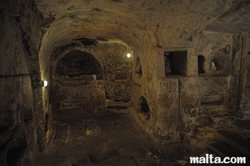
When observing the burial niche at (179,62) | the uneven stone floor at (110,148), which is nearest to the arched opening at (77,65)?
the uneven stone floor at (110,148)

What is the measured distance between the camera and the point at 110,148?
Result: 179 inches

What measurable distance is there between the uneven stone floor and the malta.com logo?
0.16 meters

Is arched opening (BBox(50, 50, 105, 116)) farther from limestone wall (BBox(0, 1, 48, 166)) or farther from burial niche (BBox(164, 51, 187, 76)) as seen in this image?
burial niche (BBox(164, 51, 187, 76))

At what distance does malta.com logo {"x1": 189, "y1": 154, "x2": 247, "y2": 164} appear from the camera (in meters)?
3.28

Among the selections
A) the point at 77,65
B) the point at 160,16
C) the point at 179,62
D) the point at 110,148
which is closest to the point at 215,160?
the point at 110,148

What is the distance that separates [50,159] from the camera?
407cm

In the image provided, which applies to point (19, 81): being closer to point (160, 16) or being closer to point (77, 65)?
point (160, 16)

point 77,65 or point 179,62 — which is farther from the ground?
point 77,65

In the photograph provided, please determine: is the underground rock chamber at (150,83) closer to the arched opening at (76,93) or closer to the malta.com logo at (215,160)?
the malta.com logo at (215,160)

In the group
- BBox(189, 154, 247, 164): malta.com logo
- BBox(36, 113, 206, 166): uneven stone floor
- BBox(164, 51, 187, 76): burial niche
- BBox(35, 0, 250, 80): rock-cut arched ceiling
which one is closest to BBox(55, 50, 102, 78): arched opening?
BBox(36, 113, 206, 166): uneven stone floor

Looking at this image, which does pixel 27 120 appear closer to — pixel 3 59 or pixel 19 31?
pixel 3 59

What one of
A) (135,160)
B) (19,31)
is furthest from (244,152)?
(19,31)

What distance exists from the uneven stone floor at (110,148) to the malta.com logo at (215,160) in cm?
16

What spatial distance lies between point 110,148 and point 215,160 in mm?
2468
